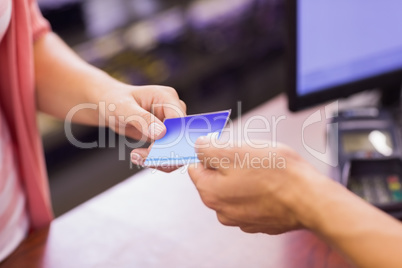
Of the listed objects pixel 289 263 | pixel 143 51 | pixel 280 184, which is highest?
pixel 143 51

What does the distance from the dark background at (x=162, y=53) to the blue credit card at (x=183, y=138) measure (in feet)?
4.09

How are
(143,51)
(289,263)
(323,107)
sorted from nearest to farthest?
(289,263)
(323,107)
(143,51)

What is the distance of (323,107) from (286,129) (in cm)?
13

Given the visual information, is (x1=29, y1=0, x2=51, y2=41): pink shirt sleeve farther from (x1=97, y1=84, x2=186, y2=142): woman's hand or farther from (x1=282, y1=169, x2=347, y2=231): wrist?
(x1=282, y1=169, x2=347, y2=231): wrist

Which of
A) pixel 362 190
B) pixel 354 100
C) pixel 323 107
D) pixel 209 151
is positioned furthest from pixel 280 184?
pixel 354 100

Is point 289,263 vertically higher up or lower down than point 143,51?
lower down

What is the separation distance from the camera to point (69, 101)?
745mm

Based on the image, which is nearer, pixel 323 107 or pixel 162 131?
pixel 162 131

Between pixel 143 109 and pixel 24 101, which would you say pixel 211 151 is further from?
pixel 24 101

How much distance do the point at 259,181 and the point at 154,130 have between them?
123mm

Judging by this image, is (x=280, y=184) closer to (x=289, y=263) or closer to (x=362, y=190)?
(x=289, y=263)

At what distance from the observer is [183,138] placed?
0.51 metres

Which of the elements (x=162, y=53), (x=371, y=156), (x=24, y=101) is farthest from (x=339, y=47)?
(x=162, y=53)

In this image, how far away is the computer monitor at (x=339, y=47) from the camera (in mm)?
783
